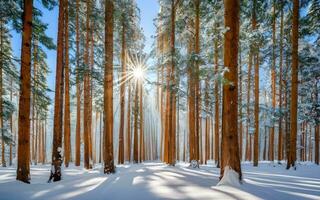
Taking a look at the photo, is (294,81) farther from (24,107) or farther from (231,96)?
(24,107)

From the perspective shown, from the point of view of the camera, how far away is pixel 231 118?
716cm

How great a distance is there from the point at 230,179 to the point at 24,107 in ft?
23.1

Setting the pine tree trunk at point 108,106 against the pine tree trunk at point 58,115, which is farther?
the pine tree trunk at point 108,106

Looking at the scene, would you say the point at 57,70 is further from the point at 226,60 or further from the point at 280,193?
the point at 280,193

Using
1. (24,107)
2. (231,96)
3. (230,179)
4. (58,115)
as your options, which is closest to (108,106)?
(58,115)

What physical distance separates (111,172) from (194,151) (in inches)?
216

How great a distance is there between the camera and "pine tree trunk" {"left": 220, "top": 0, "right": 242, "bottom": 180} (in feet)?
23.3

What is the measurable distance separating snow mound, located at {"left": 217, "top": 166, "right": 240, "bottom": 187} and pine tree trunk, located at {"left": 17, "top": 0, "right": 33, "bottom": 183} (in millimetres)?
6534

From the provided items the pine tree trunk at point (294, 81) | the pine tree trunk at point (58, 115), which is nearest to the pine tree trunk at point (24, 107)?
the pine tree trunk at point (58, 115)

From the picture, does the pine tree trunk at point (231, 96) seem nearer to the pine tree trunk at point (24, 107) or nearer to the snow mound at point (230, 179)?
Result: the snow mound at point (230, 179)

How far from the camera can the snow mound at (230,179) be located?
6.75 meters

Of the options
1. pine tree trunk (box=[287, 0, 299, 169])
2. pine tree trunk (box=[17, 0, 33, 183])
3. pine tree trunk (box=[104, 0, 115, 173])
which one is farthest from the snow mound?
pine tree trunk (box=[287, 0, 299, 169])

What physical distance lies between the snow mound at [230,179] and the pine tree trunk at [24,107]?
6534 millimetres

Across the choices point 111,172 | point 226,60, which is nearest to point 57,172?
point 111,172
